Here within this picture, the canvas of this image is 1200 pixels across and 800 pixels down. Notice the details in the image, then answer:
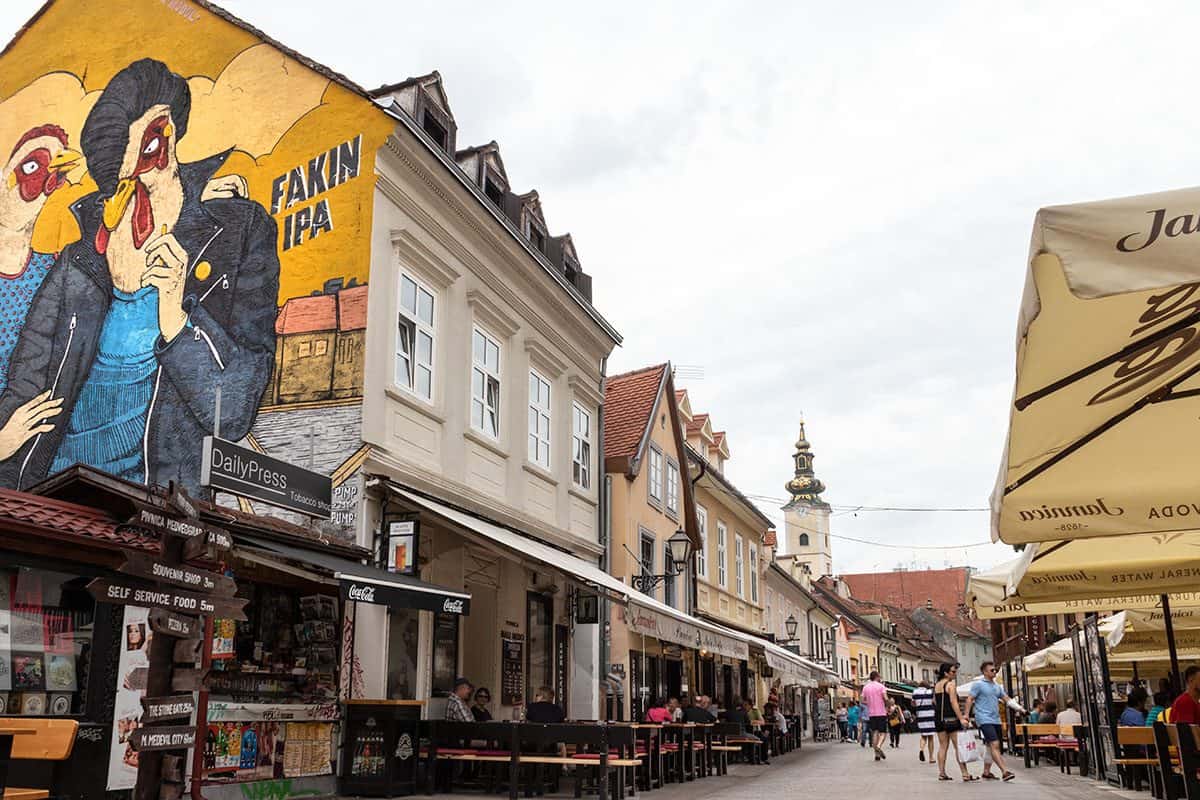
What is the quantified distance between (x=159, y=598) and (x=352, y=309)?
27.0 feet

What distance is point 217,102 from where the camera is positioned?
15641 millimetres

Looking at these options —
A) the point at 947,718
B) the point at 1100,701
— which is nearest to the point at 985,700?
the point at 947,718

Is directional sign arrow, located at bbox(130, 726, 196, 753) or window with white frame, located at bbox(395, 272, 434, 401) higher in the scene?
window with white frame, located at bbox(395, 272, 434, 401)

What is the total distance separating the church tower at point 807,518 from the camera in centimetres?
9631

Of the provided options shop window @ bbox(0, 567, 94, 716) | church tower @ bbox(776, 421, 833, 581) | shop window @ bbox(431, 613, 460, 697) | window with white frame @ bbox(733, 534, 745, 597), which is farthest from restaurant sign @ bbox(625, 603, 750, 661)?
church tower @ bbox(776, 421, 833, 581)

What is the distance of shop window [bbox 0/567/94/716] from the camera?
874 centimetres

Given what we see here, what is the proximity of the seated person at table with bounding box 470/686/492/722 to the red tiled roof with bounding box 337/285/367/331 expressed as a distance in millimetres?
5348

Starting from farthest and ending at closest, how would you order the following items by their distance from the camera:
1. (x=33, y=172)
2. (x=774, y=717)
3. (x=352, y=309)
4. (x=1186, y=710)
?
(x=774, y=717) < (x=33, y=172) < (x=352, y=309) < (x=1186, y=710)

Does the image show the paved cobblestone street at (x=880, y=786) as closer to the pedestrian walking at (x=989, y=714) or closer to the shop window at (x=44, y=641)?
the pedestrian walking at (x=989, y=714)

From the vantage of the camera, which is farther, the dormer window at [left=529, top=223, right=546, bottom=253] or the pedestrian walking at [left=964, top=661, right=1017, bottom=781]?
the dormer window at [left=529, top=223, right=546, bottom=253]

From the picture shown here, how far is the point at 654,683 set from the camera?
24.3m

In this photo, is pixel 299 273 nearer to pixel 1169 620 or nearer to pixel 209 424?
pixel 209 424

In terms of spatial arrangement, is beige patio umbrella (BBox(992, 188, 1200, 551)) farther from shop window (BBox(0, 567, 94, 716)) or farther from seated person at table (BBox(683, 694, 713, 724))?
seated person at table (BBox(683, 694, 713, 724))

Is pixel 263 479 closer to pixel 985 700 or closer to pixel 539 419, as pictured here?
pixel 539 419
